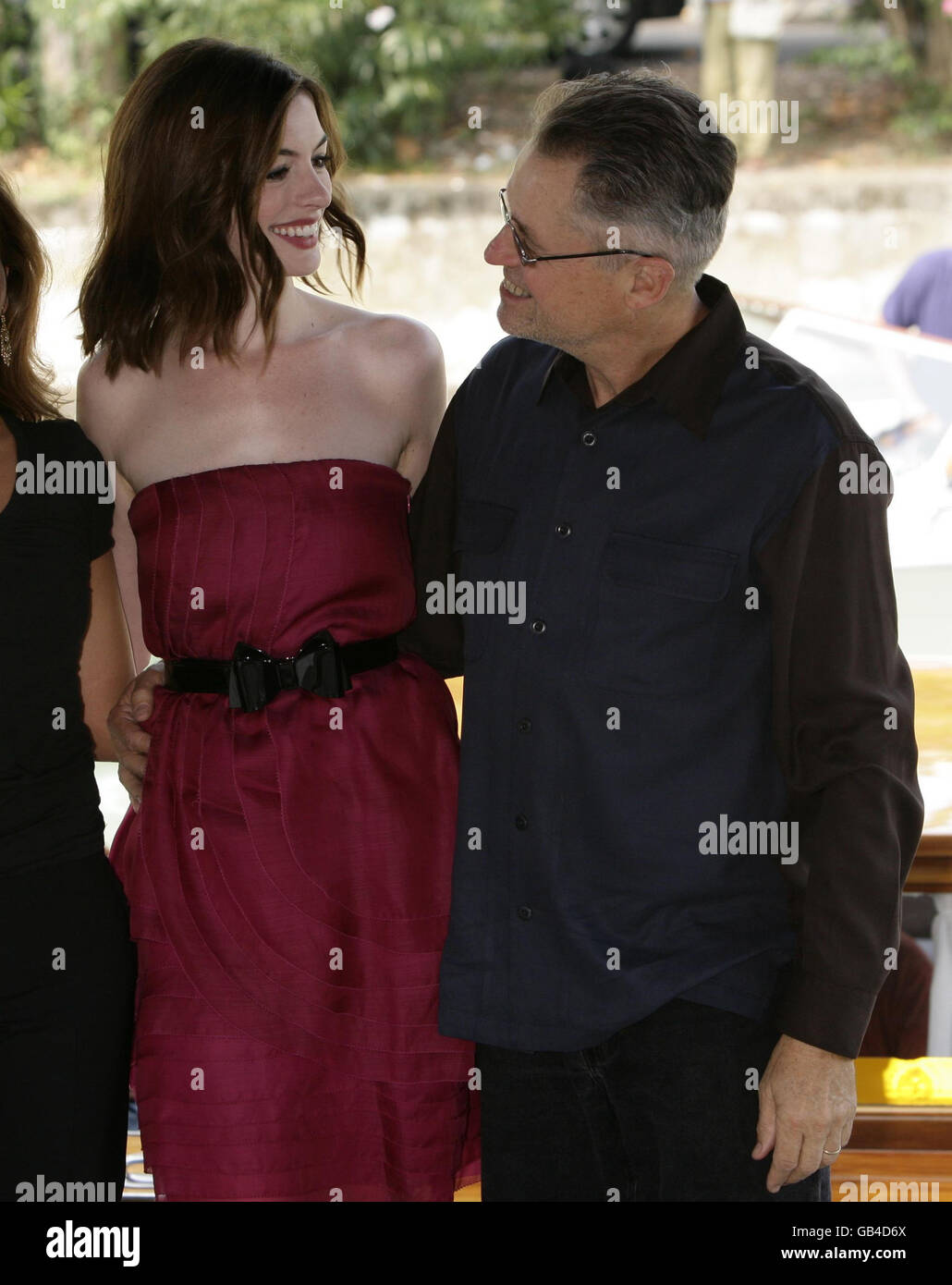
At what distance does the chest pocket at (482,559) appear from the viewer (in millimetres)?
1500

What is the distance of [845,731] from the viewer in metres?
1.36

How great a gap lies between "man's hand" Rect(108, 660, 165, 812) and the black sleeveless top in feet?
0.29

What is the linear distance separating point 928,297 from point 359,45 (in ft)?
20.2

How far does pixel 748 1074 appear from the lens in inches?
56.0

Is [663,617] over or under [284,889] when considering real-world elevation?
over

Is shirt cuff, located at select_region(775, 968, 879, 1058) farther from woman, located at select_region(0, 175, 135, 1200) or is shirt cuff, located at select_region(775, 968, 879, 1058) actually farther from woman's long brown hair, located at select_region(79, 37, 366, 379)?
woman's long brown hair, located at select_region(79, 37, 366, 379)

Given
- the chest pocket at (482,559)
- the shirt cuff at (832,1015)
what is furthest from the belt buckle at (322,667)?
the shirt cuff at (832,1015)

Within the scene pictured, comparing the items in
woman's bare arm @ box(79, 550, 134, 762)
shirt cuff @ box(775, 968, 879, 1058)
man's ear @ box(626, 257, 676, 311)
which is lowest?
shirt cuff @ box(775, 968, 879, 1058)

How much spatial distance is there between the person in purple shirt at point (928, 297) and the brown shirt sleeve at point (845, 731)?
2716 mm

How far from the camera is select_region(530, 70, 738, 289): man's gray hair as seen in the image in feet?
4.63
